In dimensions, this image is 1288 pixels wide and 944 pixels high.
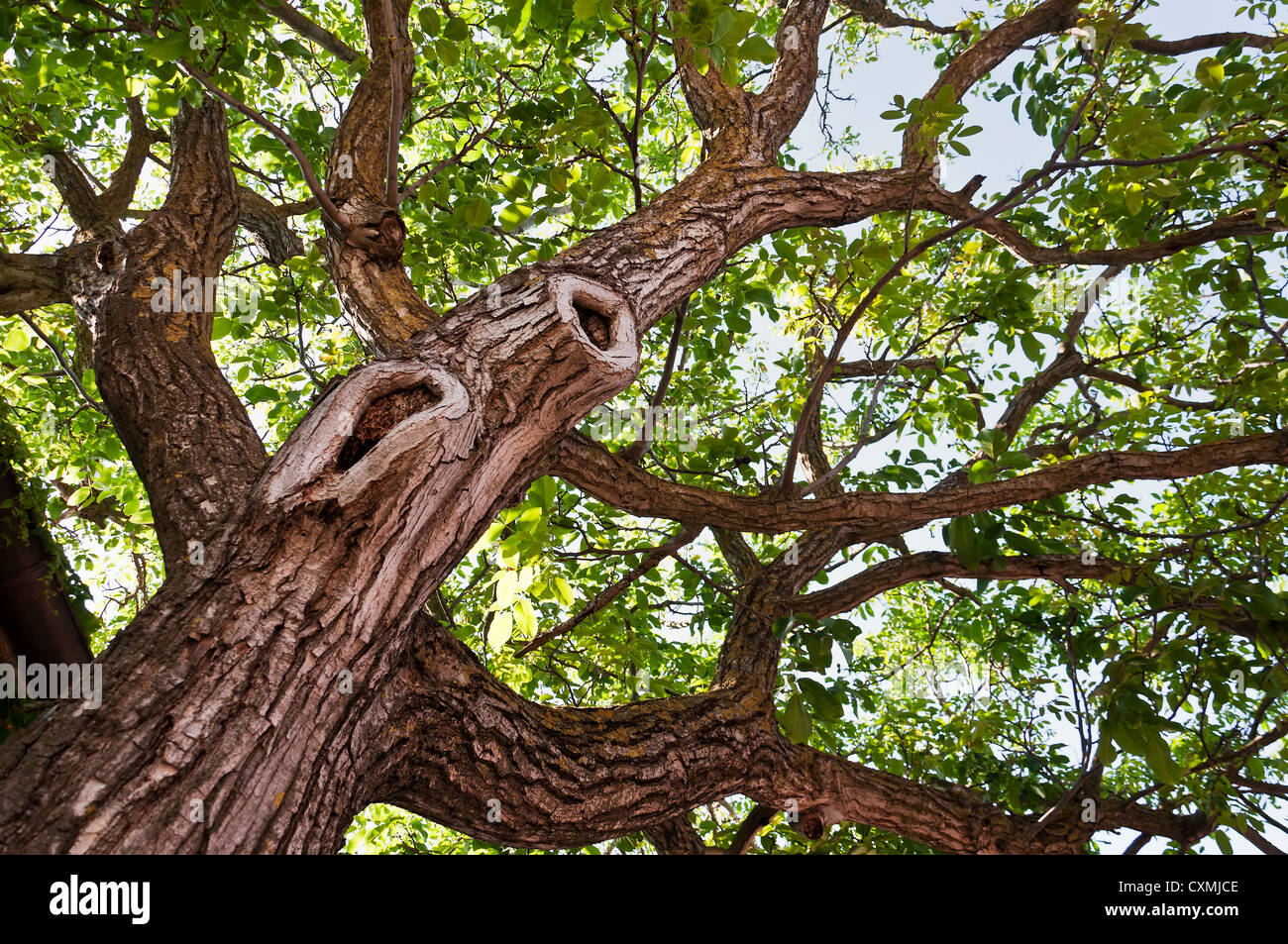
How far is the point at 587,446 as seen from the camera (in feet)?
8.71

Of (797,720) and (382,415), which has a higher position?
(382,415)

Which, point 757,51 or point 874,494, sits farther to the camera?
point 874,494

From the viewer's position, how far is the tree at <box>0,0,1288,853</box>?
154 cm

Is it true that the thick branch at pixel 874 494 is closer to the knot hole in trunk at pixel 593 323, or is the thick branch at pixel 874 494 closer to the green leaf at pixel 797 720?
the knot hole in trunk at pixel 593 323

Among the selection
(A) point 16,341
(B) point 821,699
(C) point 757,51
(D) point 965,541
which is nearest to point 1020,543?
(D) point 965,541

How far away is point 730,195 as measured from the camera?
2.95m

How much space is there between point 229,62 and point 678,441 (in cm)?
268

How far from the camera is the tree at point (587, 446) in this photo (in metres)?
1.54

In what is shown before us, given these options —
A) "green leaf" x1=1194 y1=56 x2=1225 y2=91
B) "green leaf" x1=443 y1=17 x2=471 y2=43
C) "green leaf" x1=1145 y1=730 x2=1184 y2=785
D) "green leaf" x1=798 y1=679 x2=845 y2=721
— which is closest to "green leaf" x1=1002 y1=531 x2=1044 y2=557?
"green leaf" x1=1145 y1=730 x2=1184 y2=785

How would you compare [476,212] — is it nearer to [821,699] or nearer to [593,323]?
[593,323]

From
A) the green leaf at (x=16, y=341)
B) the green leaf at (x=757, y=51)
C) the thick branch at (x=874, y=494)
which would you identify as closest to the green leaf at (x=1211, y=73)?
the thick branch at (x=874, y=494)

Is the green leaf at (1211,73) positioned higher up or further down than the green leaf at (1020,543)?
higher up
